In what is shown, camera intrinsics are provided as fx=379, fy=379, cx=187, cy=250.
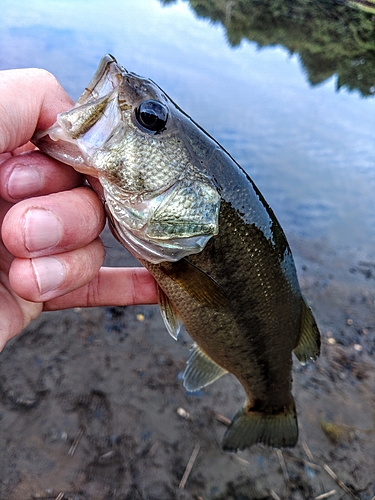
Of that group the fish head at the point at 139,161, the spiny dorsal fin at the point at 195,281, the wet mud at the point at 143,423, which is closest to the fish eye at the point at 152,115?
the fish head at the point at 139,161

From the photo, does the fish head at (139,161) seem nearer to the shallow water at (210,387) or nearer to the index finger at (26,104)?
the index finger at (26,104)

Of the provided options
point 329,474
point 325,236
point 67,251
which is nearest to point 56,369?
point 67,251

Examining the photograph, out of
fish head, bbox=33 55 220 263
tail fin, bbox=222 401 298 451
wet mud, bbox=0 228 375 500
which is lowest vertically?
wet mud, bbox=0 228 375 500

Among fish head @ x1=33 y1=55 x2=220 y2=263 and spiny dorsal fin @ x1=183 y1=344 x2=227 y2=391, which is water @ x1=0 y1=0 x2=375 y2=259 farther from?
fish head @ x1=33 y1=55 x2=220 y2=263

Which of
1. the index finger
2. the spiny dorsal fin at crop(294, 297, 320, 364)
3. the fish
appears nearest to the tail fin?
the fish

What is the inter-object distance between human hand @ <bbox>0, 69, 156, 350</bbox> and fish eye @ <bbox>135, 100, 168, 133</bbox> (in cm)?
33

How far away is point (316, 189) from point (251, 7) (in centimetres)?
2930

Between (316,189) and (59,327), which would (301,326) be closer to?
(59,327)

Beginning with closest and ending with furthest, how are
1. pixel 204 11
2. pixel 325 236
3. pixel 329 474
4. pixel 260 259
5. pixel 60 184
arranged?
pixel 60 184
pixel 260 259
pixel 329 474
pixel 325 236
pixel 204 11

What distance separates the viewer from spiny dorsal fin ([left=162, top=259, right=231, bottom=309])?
5.56 feet

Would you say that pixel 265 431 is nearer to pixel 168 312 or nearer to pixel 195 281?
pixel 168 312

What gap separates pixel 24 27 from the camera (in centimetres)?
1173

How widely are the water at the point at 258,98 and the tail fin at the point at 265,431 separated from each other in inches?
155

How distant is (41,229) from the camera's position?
1.33 metres
